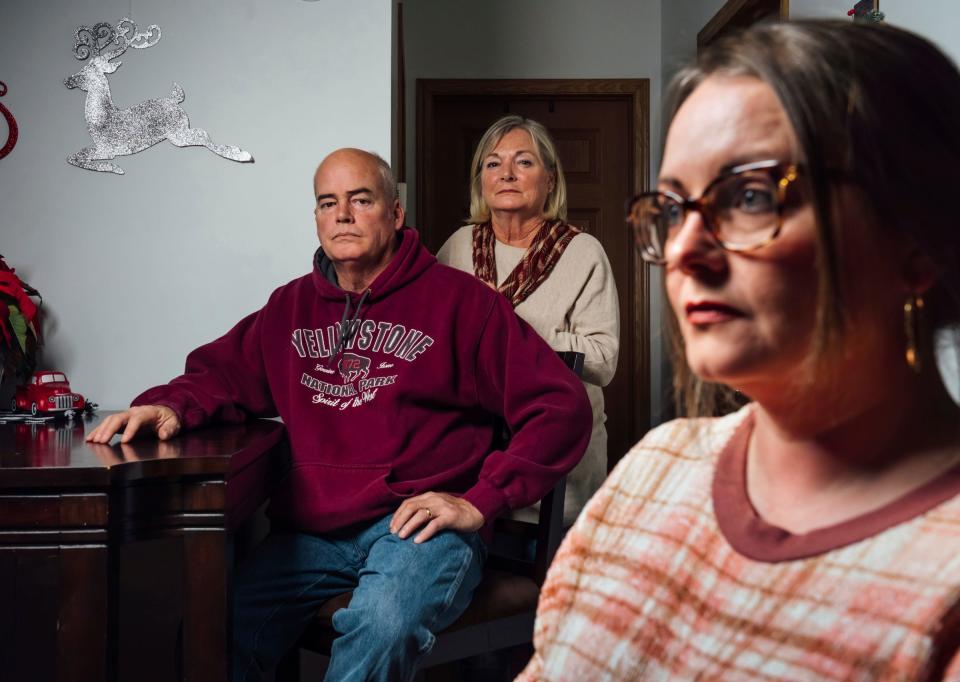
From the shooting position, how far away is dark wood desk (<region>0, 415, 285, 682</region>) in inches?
50.3

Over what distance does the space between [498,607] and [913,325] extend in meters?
1.33

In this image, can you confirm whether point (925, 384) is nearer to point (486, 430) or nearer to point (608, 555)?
point (608, 555)

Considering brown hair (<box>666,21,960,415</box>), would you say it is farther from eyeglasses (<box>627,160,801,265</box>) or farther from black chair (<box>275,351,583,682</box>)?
black chair (<box>275,351,583,682</box>)

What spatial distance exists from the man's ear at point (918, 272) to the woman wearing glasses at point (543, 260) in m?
1.64

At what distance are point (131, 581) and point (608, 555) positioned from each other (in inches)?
81.5

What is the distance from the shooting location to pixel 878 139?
14.7 inches

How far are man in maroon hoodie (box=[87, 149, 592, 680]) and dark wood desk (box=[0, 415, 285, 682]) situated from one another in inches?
4.9

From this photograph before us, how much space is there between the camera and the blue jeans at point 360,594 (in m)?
1.44

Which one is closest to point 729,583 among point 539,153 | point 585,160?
point 539,153

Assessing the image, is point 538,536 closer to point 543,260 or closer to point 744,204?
point 543,260

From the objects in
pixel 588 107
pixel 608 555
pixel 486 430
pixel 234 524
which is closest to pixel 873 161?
pixel 608 555

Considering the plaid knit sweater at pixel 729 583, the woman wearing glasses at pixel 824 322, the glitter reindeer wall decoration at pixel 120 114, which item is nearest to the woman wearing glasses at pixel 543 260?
the glitter reindeer wall decoration at pixel 120 114

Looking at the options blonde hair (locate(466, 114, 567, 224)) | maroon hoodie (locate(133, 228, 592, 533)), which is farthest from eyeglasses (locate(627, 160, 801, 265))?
blonde hair (locate(466, 114, 567, 224))

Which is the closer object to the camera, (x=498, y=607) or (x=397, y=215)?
A: (x=498, y=607)
